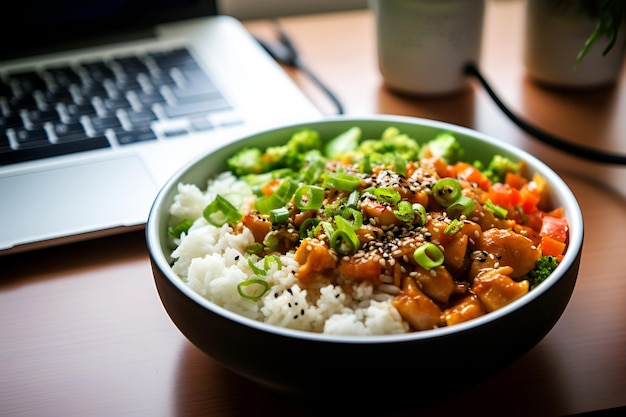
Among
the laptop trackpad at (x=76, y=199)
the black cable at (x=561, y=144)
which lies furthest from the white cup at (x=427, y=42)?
the laptop trackpad at (x=76, y=199)

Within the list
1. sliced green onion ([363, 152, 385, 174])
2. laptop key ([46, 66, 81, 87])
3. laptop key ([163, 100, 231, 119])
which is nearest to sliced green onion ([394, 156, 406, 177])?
sliced green onion ([363, 152, 385, 174])

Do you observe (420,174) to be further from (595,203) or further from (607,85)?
(607,85)

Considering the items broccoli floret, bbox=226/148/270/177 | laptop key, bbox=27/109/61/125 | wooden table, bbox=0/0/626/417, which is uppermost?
broccoli floret, bbox=226/148/270/177

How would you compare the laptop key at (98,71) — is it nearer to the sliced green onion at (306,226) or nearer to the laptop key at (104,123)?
the laptop key at (104,123)

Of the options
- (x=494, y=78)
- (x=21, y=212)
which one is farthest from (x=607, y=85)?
(x=21, y=212)

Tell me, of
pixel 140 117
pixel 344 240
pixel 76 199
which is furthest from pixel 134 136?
pixel 344 240

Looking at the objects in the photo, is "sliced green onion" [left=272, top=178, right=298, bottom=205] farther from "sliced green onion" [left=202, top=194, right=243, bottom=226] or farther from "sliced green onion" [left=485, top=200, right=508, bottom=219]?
Result: "sliced green onion" [left=485, top=200, right=508, bottom=219]

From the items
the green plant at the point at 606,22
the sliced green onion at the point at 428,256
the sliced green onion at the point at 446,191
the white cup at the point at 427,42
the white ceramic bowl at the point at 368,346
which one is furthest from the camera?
the white cup at the point at 427,42

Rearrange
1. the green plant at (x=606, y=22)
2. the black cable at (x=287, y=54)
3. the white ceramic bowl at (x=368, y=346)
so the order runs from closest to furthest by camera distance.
Answer: the white ceramic bowl at (x=368, y=346) → the green plant at (x=606, y=22) → the black cable at (x=287, y=54)
